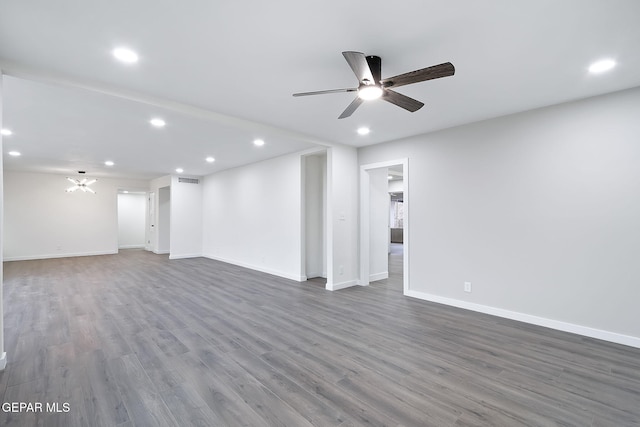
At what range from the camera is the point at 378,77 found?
8.04ft

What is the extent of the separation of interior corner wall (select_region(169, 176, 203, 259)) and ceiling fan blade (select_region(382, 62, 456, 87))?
843cm

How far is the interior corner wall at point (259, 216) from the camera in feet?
20.2

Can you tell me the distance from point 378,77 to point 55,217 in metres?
11.0

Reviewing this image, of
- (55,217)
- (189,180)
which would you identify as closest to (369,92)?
(189,180)

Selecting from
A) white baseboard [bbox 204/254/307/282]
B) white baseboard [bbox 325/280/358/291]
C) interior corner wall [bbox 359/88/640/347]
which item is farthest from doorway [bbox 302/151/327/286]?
interior corner wall [bbox 359/88/640/347]

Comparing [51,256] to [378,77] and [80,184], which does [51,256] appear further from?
[378,77]

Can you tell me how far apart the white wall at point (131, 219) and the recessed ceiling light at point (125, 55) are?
11.4 metres

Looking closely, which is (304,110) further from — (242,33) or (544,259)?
(544,259)

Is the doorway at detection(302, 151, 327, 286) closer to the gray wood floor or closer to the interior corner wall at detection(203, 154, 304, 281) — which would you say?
the interior corner wall at detection(203, 154, 304, 281)

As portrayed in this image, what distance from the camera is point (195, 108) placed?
11.8 feet

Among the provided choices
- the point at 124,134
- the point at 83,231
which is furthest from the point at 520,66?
the point at 83,231

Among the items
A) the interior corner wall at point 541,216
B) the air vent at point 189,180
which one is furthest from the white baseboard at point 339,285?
the air vent at point 189,180

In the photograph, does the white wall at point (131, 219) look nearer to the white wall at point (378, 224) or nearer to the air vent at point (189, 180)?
the air vent at point (189, 180)

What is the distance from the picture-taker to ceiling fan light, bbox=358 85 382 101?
7.75 feet
